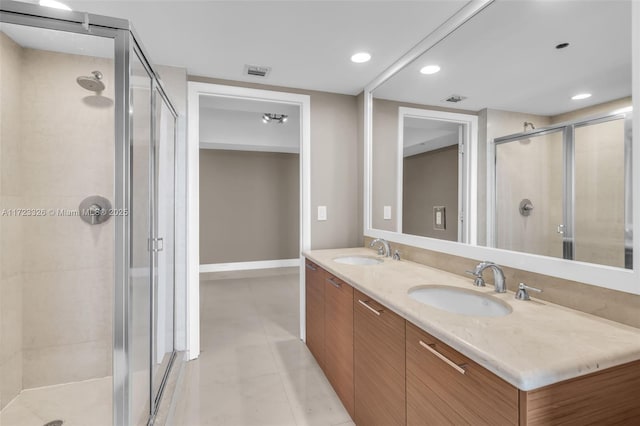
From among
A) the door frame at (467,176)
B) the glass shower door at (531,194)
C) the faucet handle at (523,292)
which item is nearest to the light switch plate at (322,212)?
the door frame at (467,176)

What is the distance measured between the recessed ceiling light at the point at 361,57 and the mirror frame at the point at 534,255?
0.80 ft

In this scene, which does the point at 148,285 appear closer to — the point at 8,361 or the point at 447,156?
the point at 8,361

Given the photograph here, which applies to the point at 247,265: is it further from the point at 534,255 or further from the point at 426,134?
the point at 534,255

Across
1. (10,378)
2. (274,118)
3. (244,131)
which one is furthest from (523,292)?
(244,131)

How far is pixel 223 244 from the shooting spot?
18.4 feet

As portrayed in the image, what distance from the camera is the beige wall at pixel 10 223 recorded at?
1.52m

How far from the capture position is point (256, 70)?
2.43 metres

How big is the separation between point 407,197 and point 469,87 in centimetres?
86

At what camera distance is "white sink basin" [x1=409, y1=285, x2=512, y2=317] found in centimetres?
136

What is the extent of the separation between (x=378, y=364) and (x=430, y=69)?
1860 mm

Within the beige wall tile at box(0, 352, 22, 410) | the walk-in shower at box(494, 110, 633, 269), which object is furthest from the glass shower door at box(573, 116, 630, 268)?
the beige wall tile at box(0, 352, 22, 410)

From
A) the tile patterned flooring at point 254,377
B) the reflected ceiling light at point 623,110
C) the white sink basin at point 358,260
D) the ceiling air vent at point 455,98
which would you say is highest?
the ceiling air vent at point 455,98

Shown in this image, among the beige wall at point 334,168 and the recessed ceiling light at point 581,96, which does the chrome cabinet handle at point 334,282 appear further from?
the recessed ceiling light at point 581,96

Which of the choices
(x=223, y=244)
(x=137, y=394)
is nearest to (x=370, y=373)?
(x=137, y=394)
